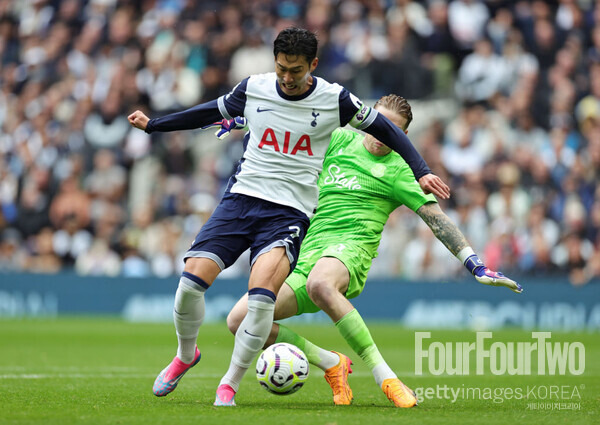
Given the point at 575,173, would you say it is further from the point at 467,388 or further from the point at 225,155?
the point at 467,388

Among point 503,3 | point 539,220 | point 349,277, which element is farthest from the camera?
point 503,3

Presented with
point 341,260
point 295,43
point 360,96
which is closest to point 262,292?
point 341,260

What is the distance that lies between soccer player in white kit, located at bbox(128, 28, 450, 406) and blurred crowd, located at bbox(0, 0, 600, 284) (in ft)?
33.6

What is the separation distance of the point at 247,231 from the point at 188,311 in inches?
27.6

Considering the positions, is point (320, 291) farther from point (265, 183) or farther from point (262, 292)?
point (265, 183)

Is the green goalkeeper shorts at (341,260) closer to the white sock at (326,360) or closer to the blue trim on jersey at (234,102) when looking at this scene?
the white sock at (326,360)

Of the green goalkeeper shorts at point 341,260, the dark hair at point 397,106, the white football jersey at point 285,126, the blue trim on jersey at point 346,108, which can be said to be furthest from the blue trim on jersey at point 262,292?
the dark hair at point 397,106

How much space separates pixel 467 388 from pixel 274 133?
126 inches

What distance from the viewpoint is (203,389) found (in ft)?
26.9

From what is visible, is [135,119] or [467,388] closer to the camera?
[135,119]

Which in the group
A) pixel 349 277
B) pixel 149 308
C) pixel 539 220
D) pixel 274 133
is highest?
pixel 274 133

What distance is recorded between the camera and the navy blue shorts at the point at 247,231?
6.80m

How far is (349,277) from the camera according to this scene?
7.50 meters

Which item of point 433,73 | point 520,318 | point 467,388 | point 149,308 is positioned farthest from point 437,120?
point 467,388
